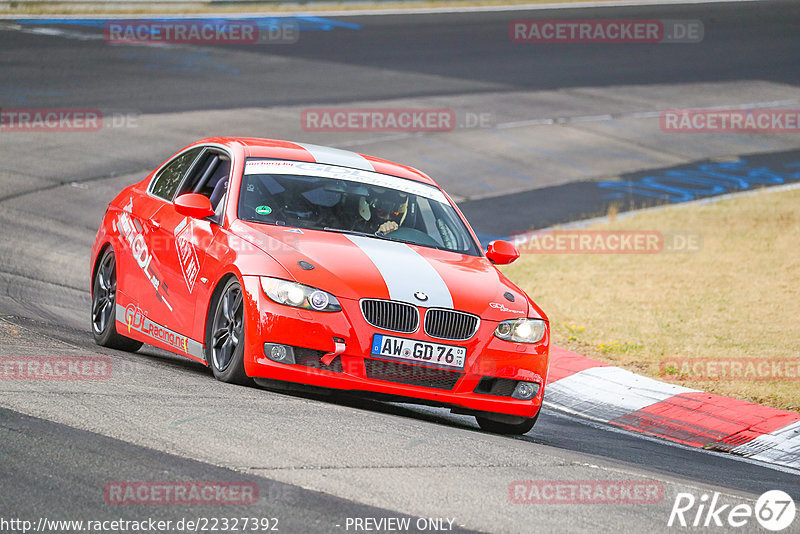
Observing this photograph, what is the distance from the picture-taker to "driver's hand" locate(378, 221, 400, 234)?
8320 mm

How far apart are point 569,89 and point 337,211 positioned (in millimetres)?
19571

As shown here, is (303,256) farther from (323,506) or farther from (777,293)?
(777,293)

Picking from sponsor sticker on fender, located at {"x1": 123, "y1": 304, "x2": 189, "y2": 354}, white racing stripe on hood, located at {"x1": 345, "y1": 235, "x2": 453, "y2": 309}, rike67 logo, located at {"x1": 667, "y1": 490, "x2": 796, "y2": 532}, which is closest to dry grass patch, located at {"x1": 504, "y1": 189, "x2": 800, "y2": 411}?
white racing stripe on hood, located at {"x1": 345, "y1": 235, "x2": 453, "y2": 309}

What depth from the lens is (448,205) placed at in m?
9.01

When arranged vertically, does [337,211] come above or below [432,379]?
above

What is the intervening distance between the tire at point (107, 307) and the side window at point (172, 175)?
62 cm

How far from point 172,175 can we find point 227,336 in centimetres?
222

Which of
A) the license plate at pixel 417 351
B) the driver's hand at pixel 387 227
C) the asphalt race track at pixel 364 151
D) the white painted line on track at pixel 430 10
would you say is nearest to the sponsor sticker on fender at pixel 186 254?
the asphalt race track at pixel 364 151

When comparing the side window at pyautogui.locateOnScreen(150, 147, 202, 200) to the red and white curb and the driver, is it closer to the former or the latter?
the driver

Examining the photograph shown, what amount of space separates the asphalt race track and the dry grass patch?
4.94 ft

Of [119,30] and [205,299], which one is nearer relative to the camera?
[205,299]

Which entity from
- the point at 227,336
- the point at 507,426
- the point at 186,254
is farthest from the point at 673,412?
the point at 186,254

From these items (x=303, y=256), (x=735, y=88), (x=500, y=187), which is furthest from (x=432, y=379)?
(x=735, y=88)

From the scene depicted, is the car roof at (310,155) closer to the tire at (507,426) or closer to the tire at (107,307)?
the tire at (107,307)
